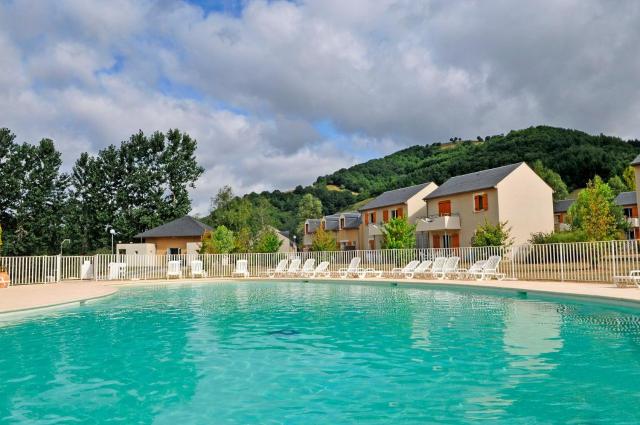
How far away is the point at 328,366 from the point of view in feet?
22.9

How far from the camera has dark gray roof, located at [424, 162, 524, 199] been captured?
3546 centimetres

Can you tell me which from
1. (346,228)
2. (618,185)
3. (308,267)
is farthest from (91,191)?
(618,185)

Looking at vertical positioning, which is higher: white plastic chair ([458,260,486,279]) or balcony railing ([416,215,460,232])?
balcony railing ([416,215,460,232])

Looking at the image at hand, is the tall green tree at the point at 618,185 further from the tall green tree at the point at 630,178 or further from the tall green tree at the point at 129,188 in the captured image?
the tall green tree at the point at 129,188

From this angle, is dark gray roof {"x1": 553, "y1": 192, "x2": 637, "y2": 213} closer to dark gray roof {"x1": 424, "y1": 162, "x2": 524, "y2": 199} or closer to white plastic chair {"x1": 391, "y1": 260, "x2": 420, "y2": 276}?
dark gray roof {"x1": 424, "y1": 162, "x2": 524, "y2": 199}

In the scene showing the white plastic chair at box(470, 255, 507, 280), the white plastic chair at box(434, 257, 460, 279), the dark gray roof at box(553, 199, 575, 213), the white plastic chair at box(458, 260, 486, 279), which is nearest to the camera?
the white plastic chair at box(470, 255, 507, 280)

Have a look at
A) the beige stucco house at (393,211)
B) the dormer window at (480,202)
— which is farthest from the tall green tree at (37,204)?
the dormer window at (480,202)

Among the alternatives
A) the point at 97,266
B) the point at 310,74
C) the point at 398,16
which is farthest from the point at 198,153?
the point at 398,16

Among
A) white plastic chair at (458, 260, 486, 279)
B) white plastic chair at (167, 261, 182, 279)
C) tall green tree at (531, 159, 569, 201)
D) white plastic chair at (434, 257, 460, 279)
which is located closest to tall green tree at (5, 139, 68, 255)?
white plastic chair at (167, 261, 182, 279)

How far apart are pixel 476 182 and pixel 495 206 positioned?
373 cm

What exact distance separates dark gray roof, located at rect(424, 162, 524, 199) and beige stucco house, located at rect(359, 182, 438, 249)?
2.28m

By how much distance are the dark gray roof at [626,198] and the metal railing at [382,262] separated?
33971 mm

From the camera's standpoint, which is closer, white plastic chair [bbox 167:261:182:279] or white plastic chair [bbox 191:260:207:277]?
white plastic chair [bbox 167:261:182:279]

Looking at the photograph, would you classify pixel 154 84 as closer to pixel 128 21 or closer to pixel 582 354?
pixel 128 21
